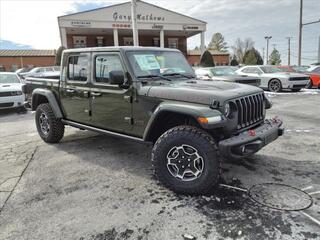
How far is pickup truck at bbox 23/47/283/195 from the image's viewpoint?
3201 mm

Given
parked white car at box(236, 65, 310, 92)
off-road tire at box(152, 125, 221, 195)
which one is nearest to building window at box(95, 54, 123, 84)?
off-road tire at box(152, 125, 221, 195)

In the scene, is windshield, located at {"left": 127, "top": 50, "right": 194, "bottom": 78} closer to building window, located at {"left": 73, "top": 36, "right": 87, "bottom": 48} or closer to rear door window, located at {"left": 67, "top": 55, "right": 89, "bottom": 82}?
rear door window, located at {"left": 67, "top": 55, "right": 89, "bottom": 82}

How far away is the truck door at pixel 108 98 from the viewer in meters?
4.05

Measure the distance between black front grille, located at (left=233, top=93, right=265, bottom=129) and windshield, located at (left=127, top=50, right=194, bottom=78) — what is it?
1.25m

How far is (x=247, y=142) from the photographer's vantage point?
10.6ft

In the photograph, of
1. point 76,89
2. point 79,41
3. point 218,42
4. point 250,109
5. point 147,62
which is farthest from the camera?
point 218,42

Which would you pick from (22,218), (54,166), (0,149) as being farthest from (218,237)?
(0,149)

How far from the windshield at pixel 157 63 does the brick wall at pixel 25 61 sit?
36.3 m

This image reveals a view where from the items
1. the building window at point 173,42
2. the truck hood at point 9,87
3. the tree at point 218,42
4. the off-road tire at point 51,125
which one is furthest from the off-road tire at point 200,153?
the tree at point 218,42

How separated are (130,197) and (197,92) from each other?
1.51 meters

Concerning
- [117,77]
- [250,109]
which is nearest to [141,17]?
[117,77]

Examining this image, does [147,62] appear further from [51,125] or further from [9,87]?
[9,87]

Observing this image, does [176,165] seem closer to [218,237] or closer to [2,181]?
[218,237]

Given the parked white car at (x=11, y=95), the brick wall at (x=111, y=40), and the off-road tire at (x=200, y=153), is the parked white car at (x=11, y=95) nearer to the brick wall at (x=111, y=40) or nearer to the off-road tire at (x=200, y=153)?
the off-road tire at (x=200, y=153)
